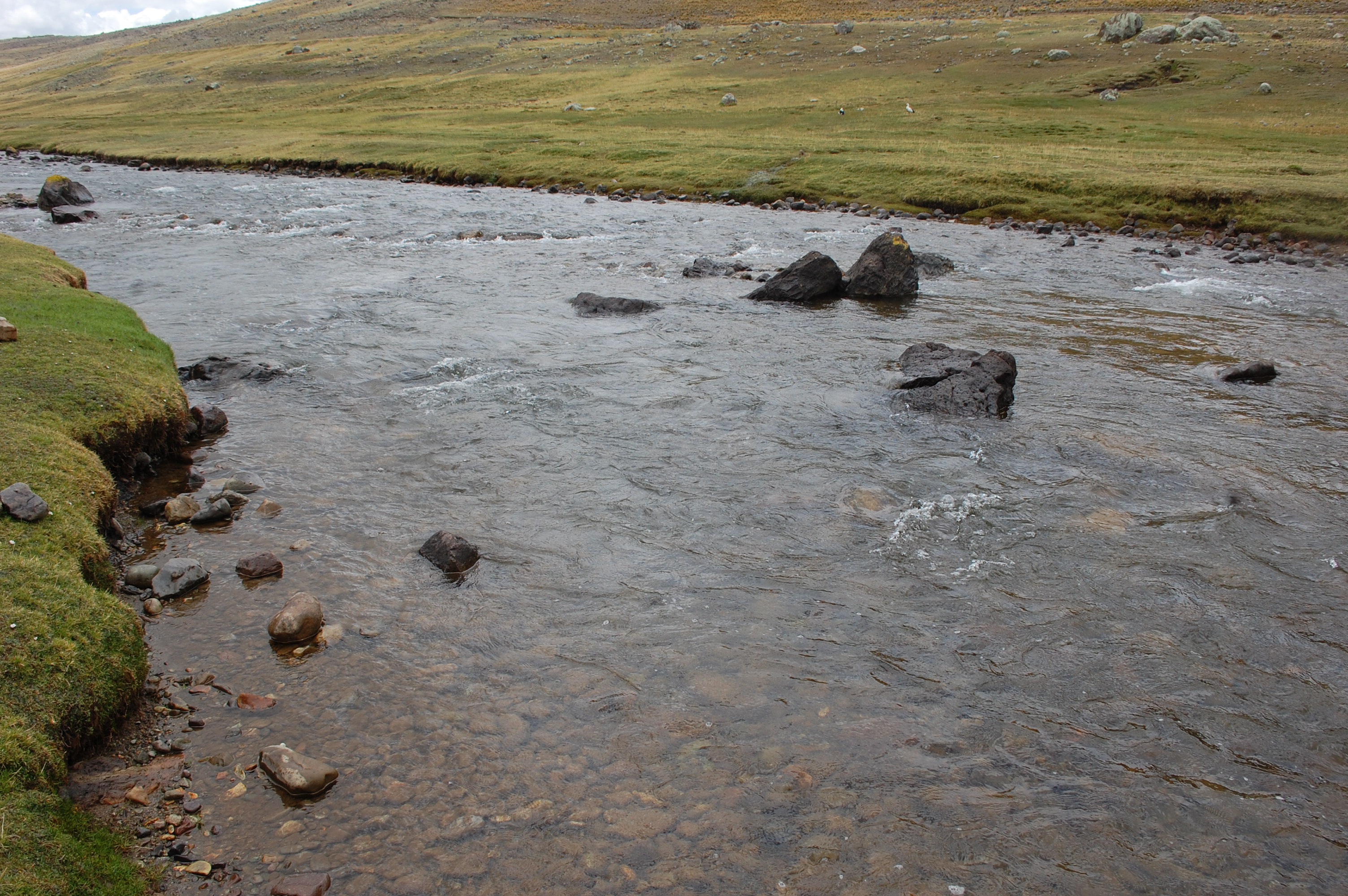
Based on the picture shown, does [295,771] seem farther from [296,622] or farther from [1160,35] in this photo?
[1160,35]

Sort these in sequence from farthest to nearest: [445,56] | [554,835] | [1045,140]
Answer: [445,56], [1045,140], [554,835]

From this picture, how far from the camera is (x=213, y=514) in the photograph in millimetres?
10711

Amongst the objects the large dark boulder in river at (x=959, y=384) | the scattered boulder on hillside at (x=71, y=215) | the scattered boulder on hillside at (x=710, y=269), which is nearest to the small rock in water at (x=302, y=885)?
the large dark boulder in river at (x=959, y=384)

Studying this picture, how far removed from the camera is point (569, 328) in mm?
20750

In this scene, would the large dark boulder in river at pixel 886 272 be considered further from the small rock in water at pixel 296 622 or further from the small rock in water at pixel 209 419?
the small rock in water at pixel 296 622

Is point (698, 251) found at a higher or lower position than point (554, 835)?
higher

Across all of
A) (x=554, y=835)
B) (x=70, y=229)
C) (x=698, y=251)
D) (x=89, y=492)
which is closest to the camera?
(x=554, y=835)

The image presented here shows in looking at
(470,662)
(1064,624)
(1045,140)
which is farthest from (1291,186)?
(470,662)

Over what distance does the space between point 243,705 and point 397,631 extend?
163cm

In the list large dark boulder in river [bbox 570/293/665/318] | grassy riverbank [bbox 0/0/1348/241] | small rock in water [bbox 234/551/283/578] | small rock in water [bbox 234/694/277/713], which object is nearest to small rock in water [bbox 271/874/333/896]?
small rock in water [bbox 234/694/277/713]

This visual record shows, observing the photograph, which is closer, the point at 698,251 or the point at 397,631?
the point at 397,631

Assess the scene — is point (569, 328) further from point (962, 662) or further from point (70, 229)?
point (70, 229)

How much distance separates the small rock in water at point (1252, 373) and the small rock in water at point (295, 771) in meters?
17.8

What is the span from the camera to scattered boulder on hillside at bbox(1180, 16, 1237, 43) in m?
78.3
